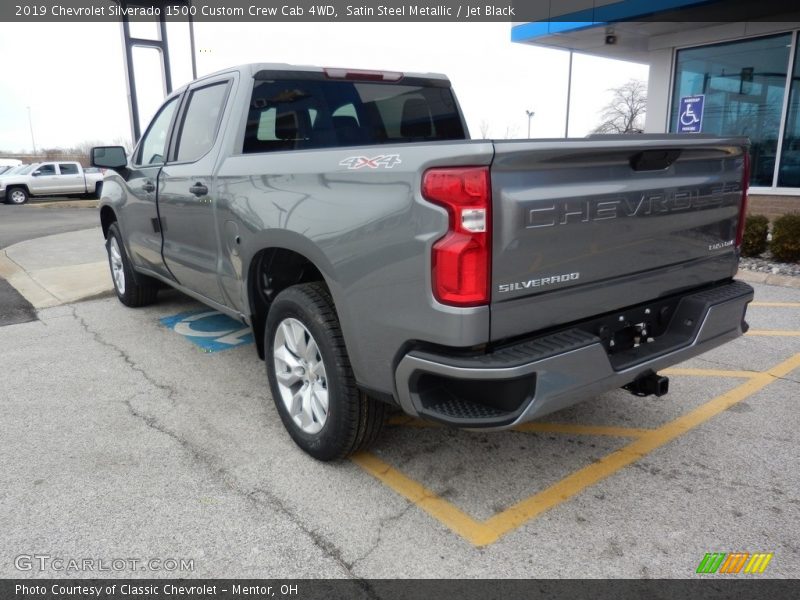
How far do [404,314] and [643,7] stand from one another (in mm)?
9828

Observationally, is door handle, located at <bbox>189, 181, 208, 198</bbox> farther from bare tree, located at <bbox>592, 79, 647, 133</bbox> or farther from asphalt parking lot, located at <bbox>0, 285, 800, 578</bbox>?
bare tree, located at <bbox>592, 79, 647, 133</bbox>

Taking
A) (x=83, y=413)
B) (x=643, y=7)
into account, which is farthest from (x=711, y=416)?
(x=643, y=7)

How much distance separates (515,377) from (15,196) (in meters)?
29.2

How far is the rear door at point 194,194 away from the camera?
373 cm

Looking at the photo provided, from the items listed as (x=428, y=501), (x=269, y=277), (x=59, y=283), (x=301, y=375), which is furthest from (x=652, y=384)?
(x=59, y=283)

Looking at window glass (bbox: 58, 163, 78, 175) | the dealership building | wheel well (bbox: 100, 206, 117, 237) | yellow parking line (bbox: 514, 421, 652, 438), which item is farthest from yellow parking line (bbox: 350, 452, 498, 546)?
window glass (bbox: 58, 163, 78, 175)

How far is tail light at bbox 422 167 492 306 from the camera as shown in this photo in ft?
6.82

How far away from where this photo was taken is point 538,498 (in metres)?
2.73

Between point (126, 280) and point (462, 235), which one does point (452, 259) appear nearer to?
point (462, 235)

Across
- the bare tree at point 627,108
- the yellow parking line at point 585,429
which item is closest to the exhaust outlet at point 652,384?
the yellow parking line at point 585,429

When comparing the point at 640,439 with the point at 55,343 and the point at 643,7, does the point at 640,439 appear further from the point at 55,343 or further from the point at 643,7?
the point at 643,7

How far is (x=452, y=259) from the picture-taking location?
2100mm

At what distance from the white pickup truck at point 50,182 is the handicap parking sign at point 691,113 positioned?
23.6 metres

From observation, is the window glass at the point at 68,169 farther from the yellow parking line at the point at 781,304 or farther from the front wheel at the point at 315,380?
the yellow parking line at the point at 781,304
